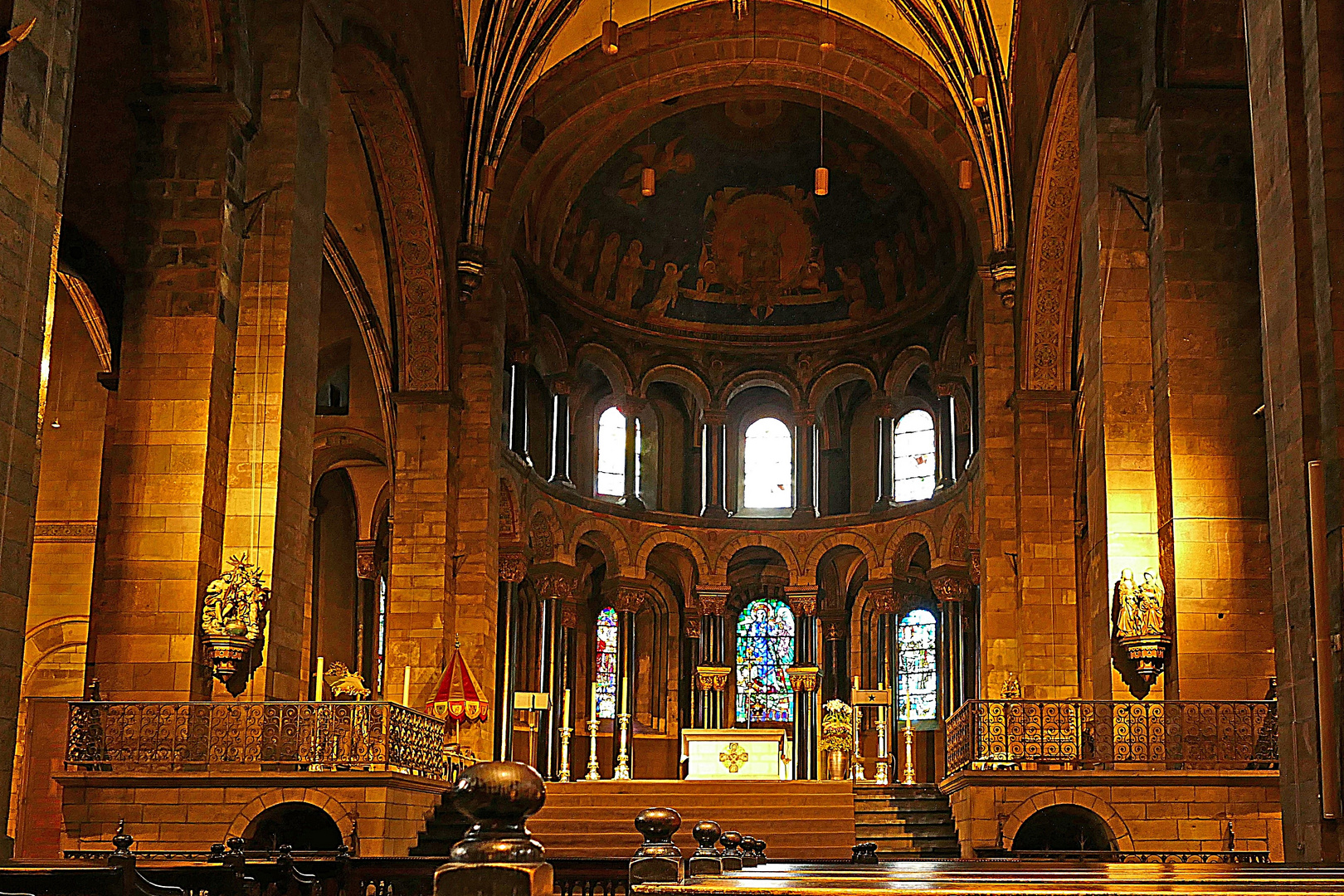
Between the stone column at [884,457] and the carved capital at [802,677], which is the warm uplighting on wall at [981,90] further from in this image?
the carved capital at [802,677]

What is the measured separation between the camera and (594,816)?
18250 mm

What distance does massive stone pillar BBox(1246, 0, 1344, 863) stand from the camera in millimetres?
9344

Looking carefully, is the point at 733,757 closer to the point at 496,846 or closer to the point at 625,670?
the point at 625,670

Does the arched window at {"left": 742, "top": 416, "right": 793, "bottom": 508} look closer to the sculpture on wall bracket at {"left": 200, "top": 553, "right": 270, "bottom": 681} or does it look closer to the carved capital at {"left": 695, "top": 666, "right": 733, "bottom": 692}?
the carved capital at {"left": 695, "top": 666, "right": 733, "bottom": 692}

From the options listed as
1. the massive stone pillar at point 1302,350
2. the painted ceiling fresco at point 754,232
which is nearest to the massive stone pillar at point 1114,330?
the massive stone pillar at point 1302,350

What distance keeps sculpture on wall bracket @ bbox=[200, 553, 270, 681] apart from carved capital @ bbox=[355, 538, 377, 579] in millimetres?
15171

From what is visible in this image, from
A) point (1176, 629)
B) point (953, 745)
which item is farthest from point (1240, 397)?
point (953, 745)

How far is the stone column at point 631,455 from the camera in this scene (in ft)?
97.2

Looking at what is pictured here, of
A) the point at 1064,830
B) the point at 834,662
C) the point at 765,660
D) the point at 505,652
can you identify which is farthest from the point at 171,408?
the point at 765,660

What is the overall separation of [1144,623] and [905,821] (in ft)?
18.3

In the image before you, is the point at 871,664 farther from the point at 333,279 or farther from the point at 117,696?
the point at 117,696

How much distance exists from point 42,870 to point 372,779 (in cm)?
785

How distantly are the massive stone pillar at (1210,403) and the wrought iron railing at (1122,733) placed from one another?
9.2 inches

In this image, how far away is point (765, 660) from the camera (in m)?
31.9
